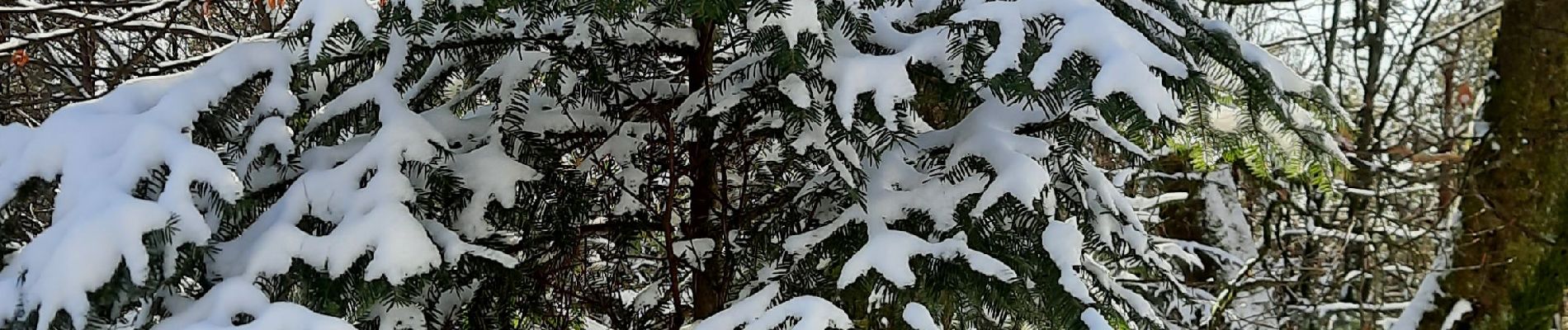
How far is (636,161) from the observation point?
5.49 ft

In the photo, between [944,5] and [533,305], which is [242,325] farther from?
[944,5]

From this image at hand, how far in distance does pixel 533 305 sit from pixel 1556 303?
3.24 m

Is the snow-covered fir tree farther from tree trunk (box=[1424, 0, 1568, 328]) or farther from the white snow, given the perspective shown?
tree trunk (box=[1424, 0, 1568, 328])

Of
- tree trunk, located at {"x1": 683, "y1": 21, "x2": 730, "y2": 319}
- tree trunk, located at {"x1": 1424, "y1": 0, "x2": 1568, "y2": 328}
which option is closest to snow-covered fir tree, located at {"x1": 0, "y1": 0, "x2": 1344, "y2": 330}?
tree trunk, located at {"x1": 683, "y1": 21, "x2": 730, "y2": 319}

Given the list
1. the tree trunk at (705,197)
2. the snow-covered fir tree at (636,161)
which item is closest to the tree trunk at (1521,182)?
the snow-covered fir tree at (636,161)

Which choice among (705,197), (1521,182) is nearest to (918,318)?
(705,197)

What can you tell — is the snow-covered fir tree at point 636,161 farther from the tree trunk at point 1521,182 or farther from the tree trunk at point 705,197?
the tree trunk at point 1521,182

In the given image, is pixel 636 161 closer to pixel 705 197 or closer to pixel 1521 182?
pixel 705 197

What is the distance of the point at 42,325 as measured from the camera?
1.18 metres

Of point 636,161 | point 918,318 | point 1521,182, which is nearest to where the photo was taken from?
point 918,318

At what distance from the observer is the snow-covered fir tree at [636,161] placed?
1.26 meters

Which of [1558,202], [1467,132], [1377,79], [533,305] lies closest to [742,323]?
[533,305]

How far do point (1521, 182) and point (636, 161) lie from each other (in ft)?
9.76

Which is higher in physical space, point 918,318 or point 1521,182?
point 1521,182
